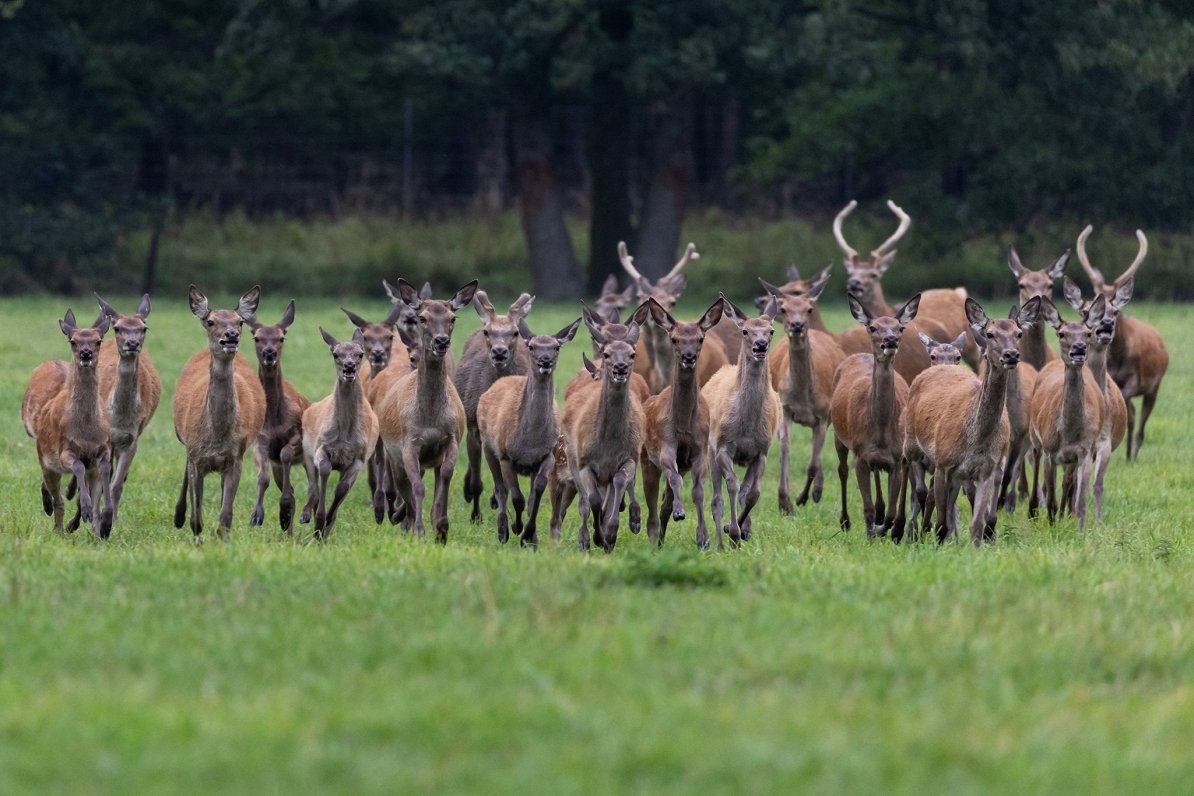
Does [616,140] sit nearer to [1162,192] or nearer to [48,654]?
[1162,192]

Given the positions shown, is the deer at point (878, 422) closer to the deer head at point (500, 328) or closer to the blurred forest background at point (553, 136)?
the deer head at point (500, 328)

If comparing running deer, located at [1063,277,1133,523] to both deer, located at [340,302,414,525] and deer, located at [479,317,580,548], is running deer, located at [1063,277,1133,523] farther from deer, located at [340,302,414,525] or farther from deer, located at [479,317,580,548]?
deer, located at [340,302,414,525]

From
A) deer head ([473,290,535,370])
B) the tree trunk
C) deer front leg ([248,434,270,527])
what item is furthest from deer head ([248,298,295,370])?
the tree trunk

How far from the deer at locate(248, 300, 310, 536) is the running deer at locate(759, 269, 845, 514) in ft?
10.8

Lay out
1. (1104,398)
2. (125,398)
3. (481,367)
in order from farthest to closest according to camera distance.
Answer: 1. (481,367)
2. (1104,398)
3. (125,398)

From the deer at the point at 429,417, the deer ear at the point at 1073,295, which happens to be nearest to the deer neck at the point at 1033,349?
the deer ear at the point at 1073,295

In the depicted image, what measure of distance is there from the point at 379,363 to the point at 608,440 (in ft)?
9.38

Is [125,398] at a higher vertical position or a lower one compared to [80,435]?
higher

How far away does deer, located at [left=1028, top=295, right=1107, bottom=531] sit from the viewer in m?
12.4

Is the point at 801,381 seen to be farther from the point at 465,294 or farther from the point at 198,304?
the point at 198,304

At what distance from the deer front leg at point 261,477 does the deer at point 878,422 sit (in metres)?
3.62

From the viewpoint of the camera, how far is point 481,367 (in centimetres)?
1463

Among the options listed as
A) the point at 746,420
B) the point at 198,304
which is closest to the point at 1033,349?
the point at 746,420

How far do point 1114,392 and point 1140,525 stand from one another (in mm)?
1677
